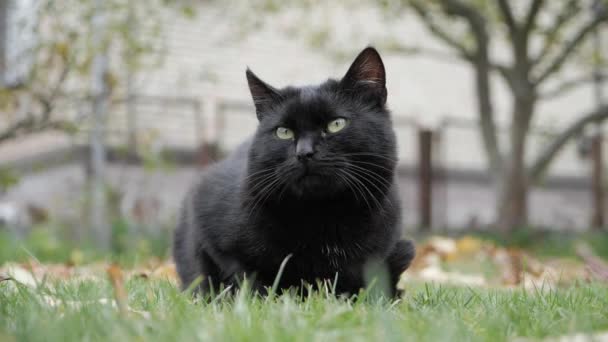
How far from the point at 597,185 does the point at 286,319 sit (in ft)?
32.1

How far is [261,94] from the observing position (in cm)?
278

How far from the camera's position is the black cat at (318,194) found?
2.48 metres

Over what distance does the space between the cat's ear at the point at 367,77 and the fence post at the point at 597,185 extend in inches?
344

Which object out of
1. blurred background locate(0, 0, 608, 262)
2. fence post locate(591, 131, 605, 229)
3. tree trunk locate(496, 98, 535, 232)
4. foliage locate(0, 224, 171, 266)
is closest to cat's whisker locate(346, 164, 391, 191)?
blurred background locate(0, 0, 608, 262)

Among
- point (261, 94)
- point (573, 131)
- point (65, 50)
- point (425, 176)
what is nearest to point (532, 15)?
point (573, 131)

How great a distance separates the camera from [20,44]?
5035 mm

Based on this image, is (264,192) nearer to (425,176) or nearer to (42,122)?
(42,122)

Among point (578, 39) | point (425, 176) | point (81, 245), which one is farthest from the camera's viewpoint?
point (425, 176)

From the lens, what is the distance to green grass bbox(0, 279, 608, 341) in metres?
1.49

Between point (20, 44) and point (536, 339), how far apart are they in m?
4.65

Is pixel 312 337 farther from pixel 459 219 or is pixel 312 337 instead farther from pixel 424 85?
pixel 424 85

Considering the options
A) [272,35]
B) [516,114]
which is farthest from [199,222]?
[272,35]

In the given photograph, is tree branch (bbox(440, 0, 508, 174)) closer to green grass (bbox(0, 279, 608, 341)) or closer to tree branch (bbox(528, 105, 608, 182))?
tree branch (bbox(528, 105, 608, 182))

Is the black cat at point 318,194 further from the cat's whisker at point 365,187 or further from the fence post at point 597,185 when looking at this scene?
the fence post at point 597,185
